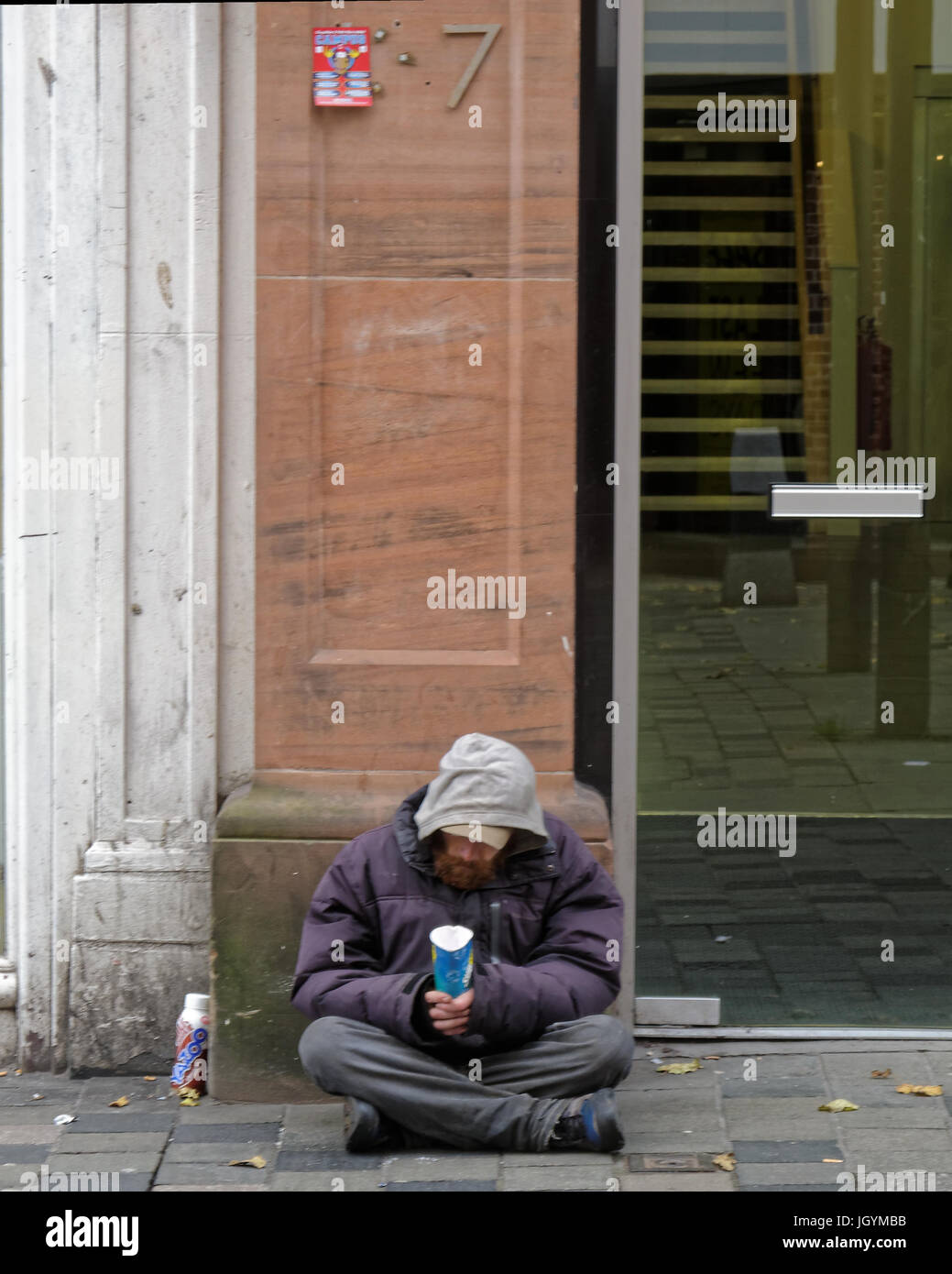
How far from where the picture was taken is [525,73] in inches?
190

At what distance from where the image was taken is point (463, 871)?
440 centimetres

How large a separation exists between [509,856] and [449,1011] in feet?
1.42

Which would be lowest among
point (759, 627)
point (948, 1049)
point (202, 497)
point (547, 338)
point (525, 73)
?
point (948, 1049)

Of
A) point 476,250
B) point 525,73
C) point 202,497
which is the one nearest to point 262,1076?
point 202,497

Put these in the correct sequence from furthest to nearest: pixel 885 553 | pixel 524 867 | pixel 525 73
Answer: pixel 885 553 → pixel 525 73 → pixel 524 867

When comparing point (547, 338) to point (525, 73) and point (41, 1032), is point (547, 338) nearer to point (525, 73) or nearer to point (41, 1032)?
point (525, 73)

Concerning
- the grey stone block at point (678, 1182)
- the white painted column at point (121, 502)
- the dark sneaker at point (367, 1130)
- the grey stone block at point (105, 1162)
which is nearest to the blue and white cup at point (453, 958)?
the dark sneaker at point (367, 1130)

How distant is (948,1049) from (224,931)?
203cm

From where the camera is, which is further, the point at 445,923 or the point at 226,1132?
the point at 226,1132

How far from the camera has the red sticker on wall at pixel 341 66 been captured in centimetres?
483

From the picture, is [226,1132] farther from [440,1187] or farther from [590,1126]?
[590,1126]

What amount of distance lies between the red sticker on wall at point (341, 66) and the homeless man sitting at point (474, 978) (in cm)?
172

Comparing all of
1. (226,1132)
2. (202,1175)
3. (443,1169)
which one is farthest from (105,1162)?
(443,1169)

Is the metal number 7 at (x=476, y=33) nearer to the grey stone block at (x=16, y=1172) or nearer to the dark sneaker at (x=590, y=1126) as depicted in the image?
the dark sneaker at (x=590, y=1126)
